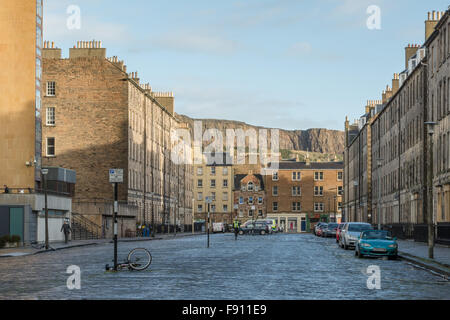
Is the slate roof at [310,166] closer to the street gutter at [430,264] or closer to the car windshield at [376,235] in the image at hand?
the car windshield at [376,235]

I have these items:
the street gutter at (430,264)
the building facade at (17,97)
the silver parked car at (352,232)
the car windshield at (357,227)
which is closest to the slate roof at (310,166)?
the building facade at (17,97)

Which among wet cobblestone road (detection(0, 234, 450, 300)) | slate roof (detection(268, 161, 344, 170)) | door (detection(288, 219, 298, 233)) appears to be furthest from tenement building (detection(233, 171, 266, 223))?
wet cobblestone road (detection(0, 234, 450, 300))

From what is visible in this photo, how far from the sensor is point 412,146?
63188 millimetres

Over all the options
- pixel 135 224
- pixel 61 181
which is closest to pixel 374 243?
pixel 61 181

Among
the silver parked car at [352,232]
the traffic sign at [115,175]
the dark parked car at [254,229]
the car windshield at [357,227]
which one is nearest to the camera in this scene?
the traffic sign at [115,175]

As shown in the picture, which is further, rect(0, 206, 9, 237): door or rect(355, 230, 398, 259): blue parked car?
rect(0, 206, 9, 237): door

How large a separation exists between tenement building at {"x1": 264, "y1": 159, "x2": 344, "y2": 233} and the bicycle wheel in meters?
118

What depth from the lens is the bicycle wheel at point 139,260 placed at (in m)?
22.9

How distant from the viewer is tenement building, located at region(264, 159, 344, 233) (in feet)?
463

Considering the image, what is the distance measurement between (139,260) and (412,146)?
1746 inches

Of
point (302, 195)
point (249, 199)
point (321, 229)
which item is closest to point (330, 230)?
point (321, 229)

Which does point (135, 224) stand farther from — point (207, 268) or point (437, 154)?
point (207, 268)

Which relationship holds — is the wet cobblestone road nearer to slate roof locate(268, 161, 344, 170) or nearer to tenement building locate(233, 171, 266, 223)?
slate roof locate(268, 161, 344, 170)

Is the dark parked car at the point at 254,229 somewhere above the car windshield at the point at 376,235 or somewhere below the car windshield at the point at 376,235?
below
